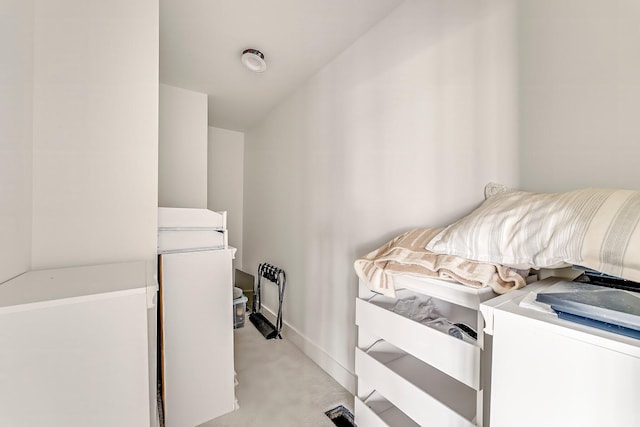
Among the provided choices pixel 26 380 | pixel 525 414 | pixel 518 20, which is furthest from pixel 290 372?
pixel 518 20

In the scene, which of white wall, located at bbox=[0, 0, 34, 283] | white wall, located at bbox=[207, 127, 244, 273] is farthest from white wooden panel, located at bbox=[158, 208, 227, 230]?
white wall, located at bbox=[207, 127, 244, 273]

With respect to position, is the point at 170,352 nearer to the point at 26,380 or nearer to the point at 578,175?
the point at 26,380

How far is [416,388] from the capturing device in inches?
37.9

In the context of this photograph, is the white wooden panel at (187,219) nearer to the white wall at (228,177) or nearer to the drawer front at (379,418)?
the drawer front at (379,418)

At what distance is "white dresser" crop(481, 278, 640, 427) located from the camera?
1.41 ft

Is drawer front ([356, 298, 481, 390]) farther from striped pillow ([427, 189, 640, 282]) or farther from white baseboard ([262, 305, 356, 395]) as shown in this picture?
white baseboard ([262, 305, 356, 395])

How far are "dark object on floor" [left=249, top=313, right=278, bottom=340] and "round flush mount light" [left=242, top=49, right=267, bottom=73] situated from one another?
→ 2.37m

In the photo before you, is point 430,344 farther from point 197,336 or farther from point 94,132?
point 94,132

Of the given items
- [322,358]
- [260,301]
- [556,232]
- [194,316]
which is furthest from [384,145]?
[260,301]

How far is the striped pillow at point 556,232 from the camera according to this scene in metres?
0.51

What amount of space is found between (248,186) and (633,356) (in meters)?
3.49

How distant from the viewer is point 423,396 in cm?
93

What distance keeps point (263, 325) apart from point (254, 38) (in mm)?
2569

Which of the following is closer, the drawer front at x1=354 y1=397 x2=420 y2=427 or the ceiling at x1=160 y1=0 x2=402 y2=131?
the drawer front at x1=354 y1=397 x2=420 y2=427
